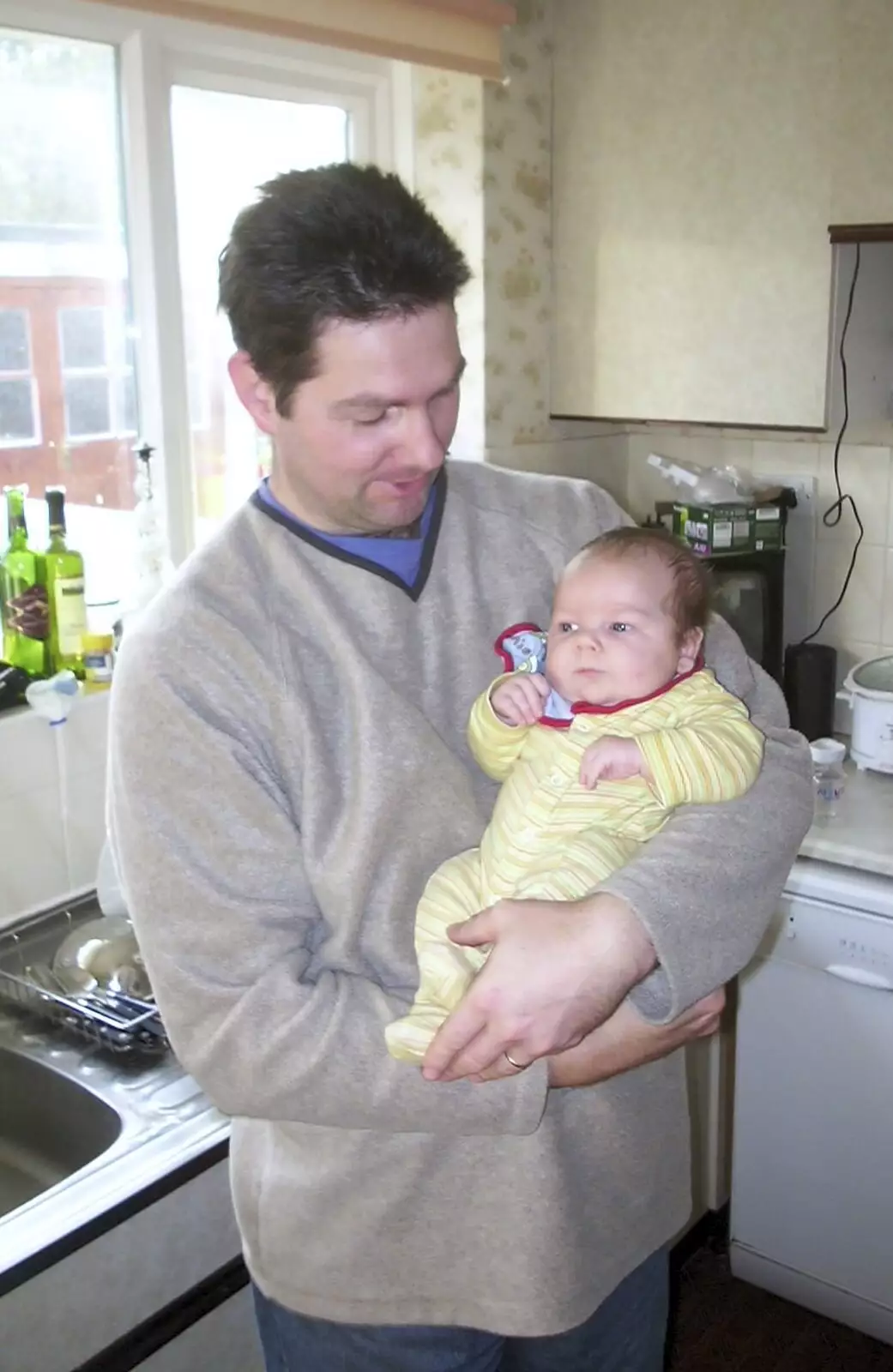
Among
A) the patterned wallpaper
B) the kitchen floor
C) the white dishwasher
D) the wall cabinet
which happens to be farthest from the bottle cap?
the kitchen floor

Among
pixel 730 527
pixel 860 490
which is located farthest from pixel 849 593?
pixel 730 527

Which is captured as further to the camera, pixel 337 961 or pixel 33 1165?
pixel 33 1165

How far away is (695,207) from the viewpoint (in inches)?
83.4

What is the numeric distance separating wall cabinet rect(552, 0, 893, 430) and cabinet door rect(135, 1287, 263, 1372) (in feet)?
5.13

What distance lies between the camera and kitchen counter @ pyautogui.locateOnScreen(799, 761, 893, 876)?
6.54 ft

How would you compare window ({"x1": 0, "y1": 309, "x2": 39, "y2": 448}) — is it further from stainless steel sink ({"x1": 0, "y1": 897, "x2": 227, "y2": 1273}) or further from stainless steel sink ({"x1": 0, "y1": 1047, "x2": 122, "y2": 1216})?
stainless steel sink ({"x1": 0, "y1": 1047, "x2": 122, "y2": 1216})

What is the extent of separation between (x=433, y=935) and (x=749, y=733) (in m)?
0.32

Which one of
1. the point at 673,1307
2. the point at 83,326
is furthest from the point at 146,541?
the point at 673,1307

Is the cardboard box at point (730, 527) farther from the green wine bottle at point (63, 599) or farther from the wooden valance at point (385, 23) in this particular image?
the green wine bottle at point (63, 599)

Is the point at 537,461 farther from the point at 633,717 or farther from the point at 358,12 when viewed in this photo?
the point at 633,717

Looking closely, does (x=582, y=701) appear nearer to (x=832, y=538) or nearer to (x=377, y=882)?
(x=377, y=882)

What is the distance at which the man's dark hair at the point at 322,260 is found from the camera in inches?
36.3

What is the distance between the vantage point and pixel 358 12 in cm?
191

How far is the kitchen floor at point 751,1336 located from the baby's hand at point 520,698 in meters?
1.67
